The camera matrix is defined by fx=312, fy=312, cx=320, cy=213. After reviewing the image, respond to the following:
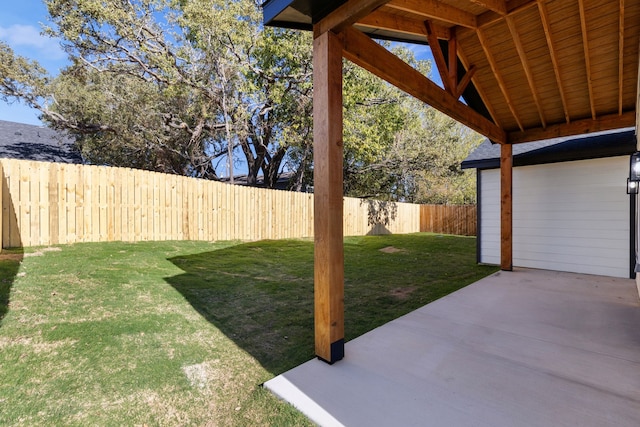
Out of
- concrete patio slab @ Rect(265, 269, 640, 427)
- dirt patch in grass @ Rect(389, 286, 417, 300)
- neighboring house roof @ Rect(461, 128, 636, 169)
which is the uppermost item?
neighboring house roof @ Rect(461, 128, 636, 169)

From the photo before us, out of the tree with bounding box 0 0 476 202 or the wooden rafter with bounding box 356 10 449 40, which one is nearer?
the wooden rafter with bounding box 356 10 449 40

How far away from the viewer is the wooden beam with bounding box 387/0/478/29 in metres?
2.60

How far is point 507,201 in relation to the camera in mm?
5668

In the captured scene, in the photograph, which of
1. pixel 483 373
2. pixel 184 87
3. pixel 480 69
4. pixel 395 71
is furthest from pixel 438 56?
pixel 184 87

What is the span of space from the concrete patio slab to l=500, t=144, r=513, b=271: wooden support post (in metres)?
2.22

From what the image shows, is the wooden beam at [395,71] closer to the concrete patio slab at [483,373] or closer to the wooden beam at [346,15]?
the wooden beam at [346,15]

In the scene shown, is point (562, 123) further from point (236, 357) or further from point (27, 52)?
point (27, 52)

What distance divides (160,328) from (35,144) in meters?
14.5

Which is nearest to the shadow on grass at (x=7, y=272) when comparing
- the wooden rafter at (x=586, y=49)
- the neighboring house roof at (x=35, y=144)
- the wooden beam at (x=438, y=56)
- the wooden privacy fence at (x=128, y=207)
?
the wooden privacy fence at (x=128, y=207)

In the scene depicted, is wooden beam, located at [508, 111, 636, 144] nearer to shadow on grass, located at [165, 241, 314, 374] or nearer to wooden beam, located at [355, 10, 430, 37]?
wooden beam, located at [355, 10, 430, 37]

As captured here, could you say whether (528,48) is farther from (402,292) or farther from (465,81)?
(402,292)

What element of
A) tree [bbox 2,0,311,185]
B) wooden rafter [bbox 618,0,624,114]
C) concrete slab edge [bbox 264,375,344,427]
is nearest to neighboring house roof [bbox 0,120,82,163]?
tree [bbox 2,0,311,185]

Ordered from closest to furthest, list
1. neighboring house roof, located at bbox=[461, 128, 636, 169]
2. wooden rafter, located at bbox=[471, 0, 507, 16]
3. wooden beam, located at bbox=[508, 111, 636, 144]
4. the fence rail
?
wooden rafter, located at bbox=[471, 0, 507, 16]
wooden beam, located at bbox=[508, 111, 636, 144]
neighboring house roof, located at bbox=[461, 128, 636, 169]
the fence rail

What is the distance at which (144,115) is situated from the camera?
38.9 ft
